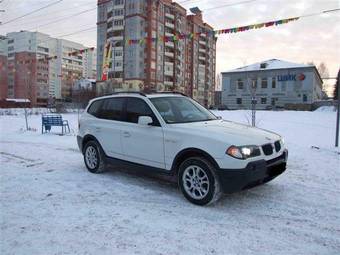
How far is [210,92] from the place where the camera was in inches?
3984

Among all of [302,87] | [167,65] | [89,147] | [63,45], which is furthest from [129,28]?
[89,147]

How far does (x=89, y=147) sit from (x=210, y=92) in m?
96.2

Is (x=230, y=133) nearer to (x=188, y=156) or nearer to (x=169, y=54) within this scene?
(x=188, y=156)

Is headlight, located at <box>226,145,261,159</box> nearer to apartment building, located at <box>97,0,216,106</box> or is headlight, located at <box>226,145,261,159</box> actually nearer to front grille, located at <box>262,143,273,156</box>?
front grille, located at <box>262,143,273,156</box>

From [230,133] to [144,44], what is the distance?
6934cm

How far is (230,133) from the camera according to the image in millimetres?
4844

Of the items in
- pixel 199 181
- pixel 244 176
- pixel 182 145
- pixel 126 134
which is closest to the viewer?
pixel 244 176

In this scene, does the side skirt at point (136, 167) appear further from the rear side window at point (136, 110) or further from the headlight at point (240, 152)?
the headlight at point (240, 152)

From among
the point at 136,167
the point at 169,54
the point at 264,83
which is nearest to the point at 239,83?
the point at 264,83

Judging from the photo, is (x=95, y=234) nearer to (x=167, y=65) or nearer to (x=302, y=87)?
(x=302, y=87)

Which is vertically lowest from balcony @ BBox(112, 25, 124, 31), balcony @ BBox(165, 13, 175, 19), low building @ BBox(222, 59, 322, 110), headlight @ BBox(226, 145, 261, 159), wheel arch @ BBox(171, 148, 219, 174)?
wheel arch @ BBox(171, 148, 219, 174)

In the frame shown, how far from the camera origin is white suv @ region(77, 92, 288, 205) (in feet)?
14.8

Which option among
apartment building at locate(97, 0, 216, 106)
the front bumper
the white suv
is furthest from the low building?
the front bumper

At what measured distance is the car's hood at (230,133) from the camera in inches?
182
